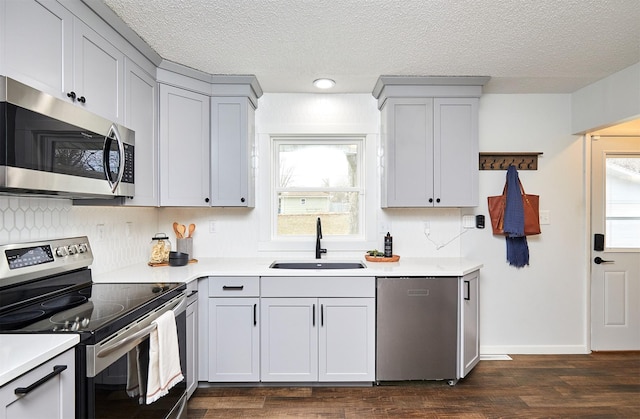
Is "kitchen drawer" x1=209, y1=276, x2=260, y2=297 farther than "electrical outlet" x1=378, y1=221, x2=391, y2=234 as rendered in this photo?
No

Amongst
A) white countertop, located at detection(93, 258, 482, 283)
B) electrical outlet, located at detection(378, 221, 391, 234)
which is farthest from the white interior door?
electrical outlet, located at detection(378, 221, 391, 234)

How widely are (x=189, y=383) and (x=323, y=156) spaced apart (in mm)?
2115

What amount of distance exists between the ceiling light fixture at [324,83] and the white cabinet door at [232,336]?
1.80 meters

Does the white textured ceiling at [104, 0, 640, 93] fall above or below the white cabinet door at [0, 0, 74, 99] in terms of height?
above

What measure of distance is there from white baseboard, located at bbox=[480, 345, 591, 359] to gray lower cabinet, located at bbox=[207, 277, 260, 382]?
6.89 ft

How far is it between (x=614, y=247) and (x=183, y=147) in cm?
390

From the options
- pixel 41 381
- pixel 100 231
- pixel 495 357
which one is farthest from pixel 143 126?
pixel 495 357

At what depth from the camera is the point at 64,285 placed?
6.09ft

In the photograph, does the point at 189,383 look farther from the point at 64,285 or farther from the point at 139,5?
the point at 139,5

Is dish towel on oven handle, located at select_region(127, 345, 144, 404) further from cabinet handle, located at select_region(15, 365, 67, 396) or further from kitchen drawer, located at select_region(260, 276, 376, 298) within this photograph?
kitchen drawer, located at select_region(260, 276, 376, 298)

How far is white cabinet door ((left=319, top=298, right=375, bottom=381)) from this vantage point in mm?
2518

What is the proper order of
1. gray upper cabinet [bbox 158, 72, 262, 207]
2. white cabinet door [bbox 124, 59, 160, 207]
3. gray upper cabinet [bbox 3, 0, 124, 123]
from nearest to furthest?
gray upper cabinet [bbox 3, 0, 124, 123] → white cabinet door [bbox 124, 59, 160, 207] → gray upper cabinet [bbox 158, 72, 262, 207]

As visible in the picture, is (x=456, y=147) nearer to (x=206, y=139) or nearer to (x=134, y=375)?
(x=206, y=139)

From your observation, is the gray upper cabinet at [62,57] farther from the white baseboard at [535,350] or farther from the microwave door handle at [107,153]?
the white baseboard at [535,350]
